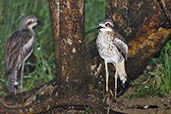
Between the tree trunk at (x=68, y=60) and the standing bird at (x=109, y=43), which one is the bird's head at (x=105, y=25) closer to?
the standing bird at (x=109, y=43)

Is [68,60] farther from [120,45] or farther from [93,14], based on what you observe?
[93,14]

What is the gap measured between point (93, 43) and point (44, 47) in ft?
8.74

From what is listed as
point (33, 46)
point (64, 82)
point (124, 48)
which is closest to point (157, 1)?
point (124, 48)

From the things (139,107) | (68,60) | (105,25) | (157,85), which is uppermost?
(105,25)

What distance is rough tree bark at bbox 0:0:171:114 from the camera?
4.44m

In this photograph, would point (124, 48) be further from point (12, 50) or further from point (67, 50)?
point (12, 50)

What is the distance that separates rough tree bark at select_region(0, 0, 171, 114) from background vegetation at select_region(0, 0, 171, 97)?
48 cm

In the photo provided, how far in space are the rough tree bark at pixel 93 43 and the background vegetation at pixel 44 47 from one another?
48 centimetres

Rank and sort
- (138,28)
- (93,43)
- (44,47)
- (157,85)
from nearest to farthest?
(138,28), (93,43), (157,85), (44,47)

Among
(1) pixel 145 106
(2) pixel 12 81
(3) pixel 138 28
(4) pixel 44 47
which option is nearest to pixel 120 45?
(3) pixel 138 28

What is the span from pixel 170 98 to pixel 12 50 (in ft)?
10.5

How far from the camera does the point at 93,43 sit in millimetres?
5008

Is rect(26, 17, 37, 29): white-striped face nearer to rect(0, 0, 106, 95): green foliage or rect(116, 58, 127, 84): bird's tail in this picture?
rect(0, 0, 106, 95): green foliage

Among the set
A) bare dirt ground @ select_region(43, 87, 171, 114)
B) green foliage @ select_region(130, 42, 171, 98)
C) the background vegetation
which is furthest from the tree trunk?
the background vegetation
